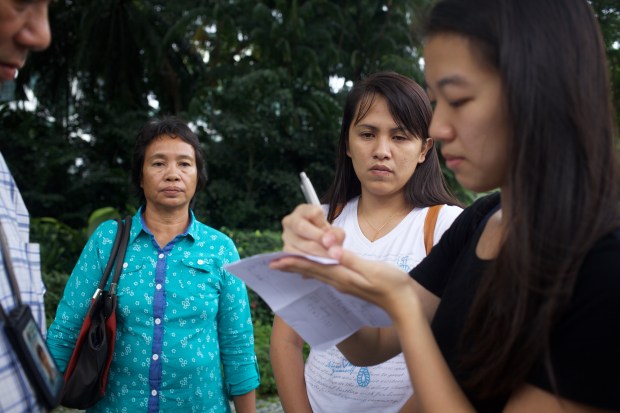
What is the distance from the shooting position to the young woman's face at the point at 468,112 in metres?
1.22

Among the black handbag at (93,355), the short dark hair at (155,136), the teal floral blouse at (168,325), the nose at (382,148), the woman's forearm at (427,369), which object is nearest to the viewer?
the woman's forearm at (427,369)

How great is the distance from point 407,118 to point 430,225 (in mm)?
433

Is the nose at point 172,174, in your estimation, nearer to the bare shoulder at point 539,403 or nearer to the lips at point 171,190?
the lips at point 171,190

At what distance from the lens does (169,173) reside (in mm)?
3082

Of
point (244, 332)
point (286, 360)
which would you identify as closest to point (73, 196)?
point (244, 332)

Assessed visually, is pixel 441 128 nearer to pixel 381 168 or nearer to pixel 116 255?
pixel 381 168

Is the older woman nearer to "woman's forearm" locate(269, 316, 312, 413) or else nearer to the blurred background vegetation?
"woman's forearm" locate(269, 316, 312, 413)

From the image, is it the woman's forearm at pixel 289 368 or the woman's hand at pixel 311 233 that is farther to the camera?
the woman's forearm at pixel 289 368

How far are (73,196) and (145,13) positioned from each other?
350cm

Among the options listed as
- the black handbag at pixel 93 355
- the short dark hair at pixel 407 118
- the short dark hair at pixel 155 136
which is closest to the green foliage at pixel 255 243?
the short dark hair at pixel 155 136

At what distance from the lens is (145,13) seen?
10.9m

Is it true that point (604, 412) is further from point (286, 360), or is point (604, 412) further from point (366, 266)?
point (286, 360)

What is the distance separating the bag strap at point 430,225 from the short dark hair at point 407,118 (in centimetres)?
6

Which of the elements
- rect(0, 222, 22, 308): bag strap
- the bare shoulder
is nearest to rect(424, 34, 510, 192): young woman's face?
the bare shoulder
